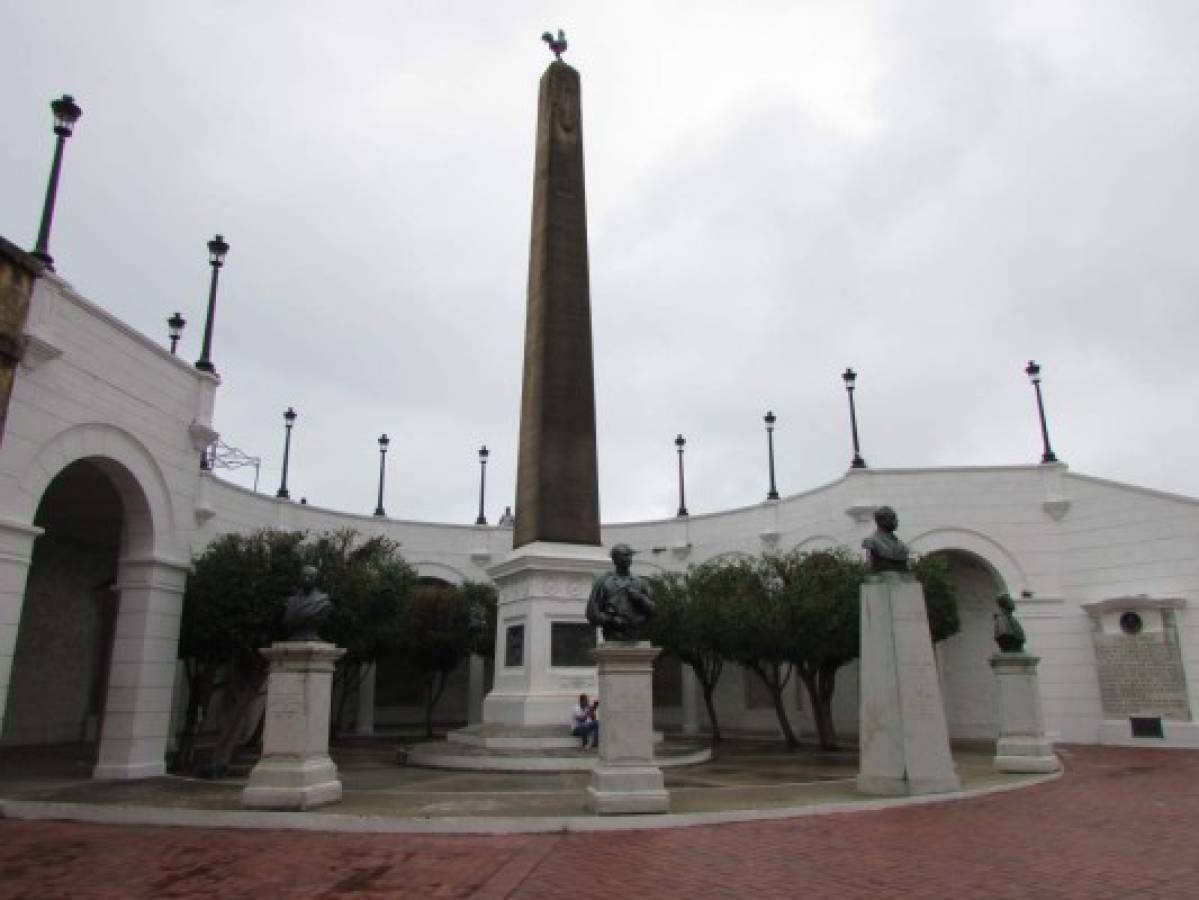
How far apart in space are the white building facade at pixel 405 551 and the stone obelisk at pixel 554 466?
2.23ft

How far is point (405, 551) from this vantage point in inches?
1266

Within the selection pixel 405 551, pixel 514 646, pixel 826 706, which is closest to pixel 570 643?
pixel 514 646

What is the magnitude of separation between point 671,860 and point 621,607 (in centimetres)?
326

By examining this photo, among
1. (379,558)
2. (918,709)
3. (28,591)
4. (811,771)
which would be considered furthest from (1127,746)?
(28,591)

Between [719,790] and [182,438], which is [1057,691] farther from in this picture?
[182,438]

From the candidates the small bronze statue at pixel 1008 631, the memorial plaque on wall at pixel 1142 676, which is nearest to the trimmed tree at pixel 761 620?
the small bronze statue at pixel 1008 631

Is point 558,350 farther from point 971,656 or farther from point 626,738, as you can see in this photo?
point 971,656

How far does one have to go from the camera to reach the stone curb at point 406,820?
28.6 feet

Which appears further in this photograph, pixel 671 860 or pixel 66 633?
pixel 66 633

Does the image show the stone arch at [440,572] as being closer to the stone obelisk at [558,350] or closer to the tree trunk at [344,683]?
the tree trunk at [344,683]

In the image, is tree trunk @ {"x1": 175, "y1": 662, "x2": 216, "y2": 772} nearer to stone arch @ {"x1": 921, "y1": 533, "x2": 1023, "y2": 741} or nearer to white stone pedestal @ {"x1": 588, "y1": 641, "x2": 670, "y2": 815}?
white stone pedestal @ {"x1": 588, "y1": 641, "x2": 670, "y2": 815}

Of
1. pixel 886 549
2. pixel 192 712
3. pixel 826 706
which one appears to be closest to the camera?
pixel 886 549

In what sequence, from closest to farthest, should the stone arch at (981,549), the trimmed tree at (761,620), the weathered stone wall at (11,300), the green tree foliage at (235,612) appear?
1. the weathered stone wall at (11,300)
2. the green tree foliage at (235,612)
3. the trimmed tree at (761,620)
4. the stone arch at (981,549)

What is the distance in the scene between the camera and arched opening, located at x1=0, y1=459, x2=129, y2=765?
68.0ft
